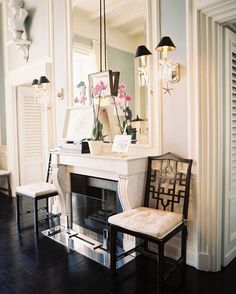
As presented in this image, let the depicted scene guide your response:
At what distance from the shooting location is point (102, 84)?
9.75 feet

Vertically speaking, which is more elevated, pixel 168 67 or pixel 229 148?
pixel 168 67

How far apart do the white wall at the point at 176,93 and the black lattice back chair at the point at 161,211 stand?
156mm

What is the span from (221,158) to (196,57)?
3.06ft

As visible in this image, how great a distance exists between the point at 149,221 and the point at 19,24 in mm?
3763

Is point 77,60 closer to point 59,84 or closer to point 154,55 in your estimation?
point 59,84

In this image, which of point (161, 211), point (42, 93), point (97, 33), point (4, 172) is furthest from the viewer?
point (4, 172)

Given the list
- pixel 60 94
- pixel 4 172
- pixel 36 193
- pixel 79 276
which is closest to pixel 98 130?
pixel 60 94

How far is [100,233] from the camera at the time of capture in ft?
9.79

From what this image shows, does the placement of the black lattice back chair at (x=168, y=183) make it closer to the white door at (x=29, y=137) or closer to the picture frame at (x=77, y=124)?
the picture frame at (x=77, y=124)

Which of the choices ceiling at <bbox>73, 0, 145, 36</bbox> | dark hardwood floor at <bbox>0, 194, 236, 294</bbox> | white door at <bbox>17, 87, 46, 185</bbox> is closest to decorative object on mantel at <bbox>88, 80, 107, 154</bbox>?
ceiling at <bbox>73, 0, 145, 36</bbox>

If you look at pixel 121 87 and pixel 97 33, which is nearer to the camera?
pixel 121 87

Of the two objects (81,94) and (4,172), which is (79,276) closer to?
(81,94)

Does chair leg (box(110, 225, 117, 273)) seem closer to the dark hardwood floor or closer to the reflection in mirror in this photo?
the dark hardwood floor

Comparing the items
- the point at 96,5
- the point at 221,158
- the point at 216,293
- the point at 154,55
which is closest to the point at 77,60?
the point at 96,5
